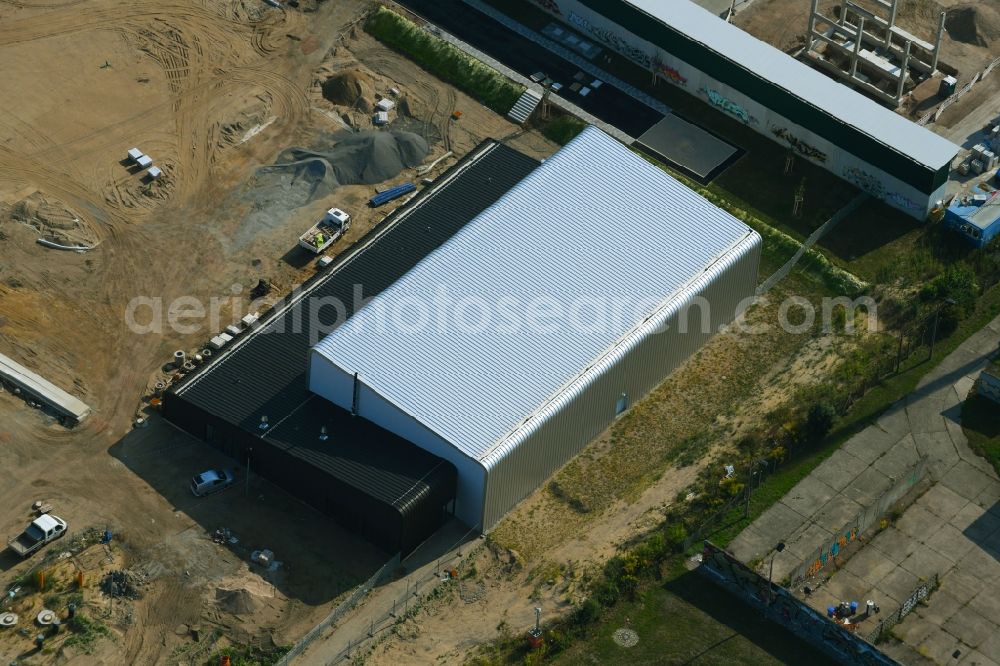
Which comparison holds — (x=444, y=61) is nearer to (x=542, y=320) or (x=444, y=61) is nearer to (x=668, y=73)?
(x=668, y=73)

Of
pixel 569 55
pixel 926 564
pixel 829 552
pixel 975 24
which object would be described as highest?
pixel 975 24

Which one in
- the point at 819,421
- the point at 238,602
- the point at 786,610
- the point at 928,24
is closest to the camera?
the point at 786,610

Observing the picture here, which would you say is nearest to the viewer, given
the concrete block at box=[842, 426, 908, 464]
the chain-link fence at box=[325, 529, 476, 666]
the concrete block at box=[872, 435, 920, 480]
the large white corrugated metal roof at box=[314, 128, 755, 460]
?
the chain-link fence at box=[325, 529, 476, 666]

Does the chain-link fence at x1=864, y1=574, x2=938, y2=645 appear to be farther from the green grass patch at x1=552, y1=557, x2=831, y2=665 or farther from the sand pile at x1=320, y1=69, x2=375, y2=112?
the sand pile at x1=320, y1=69, x2=375, y2=112

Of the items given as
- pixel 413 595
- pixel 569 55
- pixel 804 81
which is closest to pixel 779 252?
pixel 804 81

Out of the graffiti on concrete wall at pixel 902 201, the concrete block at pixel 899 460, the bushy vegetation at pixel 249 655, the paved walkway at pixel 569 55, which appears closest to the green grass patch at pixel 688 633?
the concrete block at pixel 899 460

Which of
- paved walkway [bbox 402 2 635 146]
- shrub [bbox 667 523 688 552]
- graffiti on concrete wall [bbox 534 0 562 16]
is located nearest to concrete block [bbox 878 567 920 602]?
shrub [bbox 667 523 688 552]

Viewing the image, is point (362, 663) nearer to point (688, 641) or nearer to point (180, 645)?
point (180, 645)

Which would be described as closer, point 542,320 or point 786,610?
point 786,610
